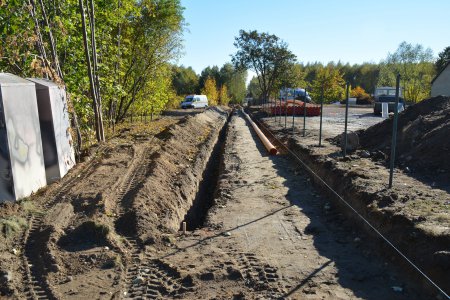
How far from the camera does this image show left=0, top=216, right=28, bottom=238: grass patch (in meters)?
5.27

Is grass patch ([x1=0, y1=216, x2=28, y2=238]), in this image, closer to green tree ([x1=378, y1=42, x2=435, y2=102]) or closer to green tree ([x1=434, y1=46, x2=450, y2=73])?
green tree ([x1=378, y1=42, x2=435, y2=102])

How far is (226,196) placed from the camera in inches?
338

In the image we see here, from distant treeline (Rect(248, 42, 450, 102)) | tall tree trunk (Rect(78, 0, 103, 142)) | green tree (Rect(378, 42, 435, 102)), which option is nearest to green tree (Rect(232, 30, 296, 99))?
distant treeline (Rect(248, 42, 450, 102))

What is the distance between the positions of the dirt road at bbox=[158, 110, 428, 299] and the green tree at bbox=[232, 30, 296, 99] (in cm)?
4180

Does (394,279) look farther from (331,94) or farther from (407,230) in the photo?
(331,94)

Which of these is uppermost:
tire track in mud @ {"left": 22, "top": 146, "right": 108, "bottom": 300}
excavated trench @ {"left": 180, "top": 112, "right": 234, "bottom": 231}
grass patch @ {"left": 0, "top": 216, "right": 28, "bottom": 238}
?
grass patch @ {"left": 0, "top": 216, "right": 28, "bottom": 238}

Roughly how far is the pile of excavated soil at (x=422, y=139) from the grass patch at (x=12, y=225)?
24.9ft

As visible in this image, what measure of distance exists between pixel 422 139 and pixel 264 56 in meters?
41.2

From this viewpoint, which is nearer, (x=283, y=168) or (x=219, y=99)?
(x=283, y=168)

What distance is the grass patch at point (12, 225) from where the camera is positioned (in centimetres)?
527

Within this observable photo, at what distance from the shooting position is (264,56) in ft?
163

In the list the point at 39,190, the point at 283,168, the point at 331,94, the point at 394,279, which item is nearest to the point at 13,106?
the point at 39,190

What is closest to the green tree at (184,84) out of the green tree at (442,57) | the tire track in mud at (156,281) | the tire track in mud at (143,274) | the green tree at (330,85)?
the green tree at (330,85)

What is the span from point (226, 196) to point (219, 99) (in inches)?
2528
